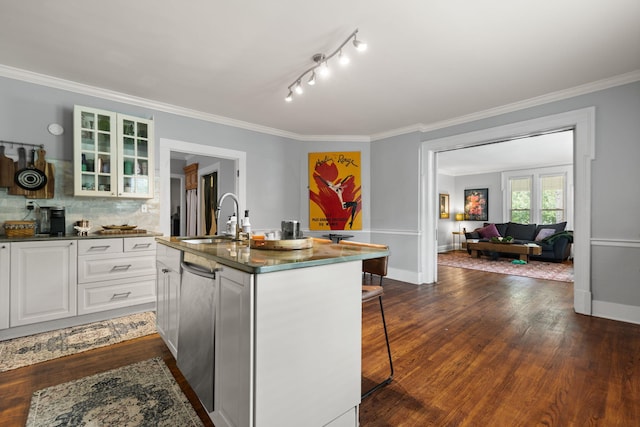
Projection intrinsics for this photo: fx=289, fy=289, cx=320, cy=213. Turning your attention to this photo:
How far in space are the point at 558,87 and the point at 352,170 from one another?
9.64 ft

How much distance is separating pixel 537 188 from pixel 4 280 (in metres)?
Result: 10.5

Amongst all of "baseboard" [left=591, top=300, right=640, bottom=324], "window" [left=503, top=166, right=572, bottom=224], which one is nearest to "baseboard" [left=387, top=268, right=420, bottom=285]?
"baseboard" [left=591, top=300, right=640, bottom=324]

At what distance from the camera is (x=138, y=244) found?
3045mm

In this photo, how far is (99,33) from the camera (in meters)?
2.28

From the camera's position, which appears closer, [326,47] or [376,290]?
[376,290]

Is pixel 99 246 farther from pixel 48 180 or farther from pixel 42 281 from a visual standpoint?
pixel 48 180

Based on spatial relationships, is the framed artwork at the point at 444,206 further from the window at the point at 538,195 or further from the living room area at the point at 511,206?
the window at the point at 538,195

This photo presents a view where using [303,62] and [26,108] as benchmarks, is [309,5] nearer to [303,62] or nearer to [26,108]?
[303,62]

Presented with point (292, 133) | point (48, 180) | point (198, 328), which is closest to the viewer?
point (198, 328)

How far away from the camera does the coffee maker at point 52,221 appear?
287 cm

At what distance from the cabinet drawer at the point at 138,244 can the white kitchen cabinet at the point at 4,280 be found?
32.6 inches

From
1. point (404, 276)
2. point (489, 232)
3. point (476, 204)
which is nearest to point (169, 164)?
point (404, 276)

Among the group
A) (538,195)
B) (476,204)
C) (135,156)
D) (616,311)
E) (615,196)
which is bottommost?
(616,311)

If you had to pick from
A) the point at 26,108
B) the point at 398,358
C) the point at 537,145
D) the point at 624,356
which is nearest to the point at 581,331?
the point at 624,356
